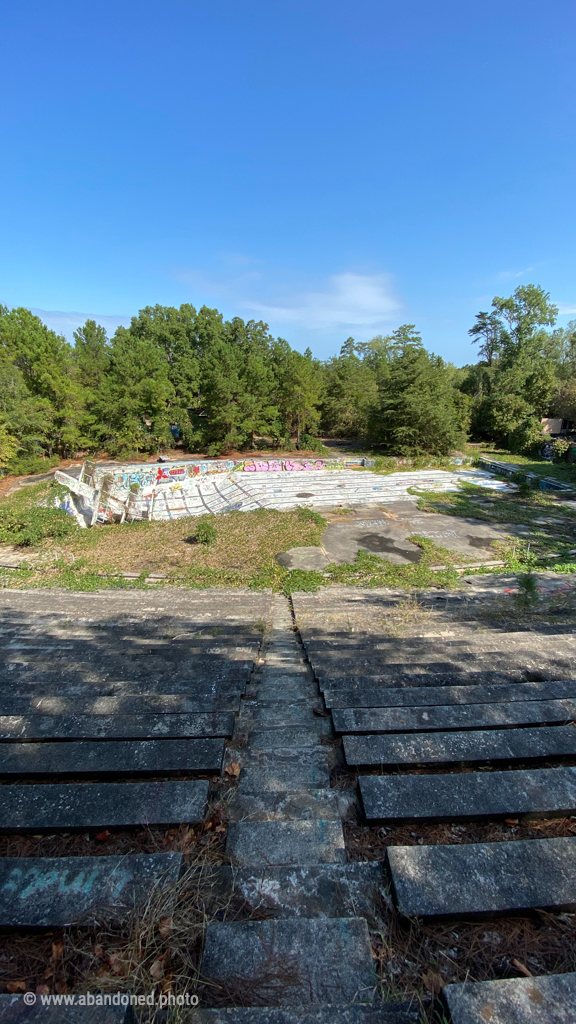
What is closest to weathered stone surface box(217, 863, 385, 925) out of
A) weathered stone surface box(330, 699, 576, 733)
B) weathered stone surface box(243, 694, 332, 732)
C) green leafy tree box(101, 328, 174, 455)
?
weathered stone surface box(330, 699, 576, 733)

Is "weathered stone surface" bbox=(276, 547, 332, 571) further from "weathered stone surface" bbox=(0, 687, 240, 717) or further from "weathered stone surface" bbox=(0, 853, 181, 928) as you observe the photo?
"weathered stone surface" bbox=(0, 853, 181, 928)

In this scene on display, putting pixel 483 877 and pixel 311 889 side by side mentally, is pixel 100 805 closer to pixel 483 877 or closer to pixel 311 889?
pixel 311 889

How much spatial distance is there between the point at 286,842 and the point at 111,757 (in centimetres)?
108

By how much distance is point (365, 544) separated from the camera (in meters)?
13.1

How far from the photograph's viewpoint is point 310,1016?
105cm

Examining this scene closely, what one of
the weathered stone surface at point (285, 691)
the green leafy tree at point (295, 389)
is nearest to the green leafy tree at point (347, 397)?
the green leafy tree at point (295, 389)

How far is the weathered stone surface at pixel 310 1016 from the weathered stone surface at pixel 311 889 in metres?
0.32

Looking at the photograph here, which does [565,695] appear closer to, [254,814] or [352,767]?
[352,767]

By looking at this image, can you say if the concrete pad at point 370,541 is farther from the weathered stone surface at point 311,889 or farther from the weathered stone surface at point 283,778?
the weathered stone surface at point 311,889

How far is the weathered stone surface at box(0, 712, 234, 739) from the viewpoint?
2539mm

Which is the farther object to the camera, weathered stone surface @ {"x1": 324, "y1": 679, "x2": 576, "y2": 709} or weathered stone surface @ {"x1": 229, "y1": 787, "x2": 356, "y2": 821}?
weathered stone surface @ {"x1": 324, "y1": 679, "x2": 576, "y2": 709}

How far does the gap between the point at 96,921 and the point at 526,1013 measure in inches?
50.5

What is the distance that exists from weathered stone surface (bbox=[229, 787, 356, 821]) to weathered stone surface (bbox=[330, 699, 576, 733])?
519mm

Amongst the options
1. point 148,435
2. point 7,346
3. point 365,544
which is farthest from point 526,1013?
point 7,346
